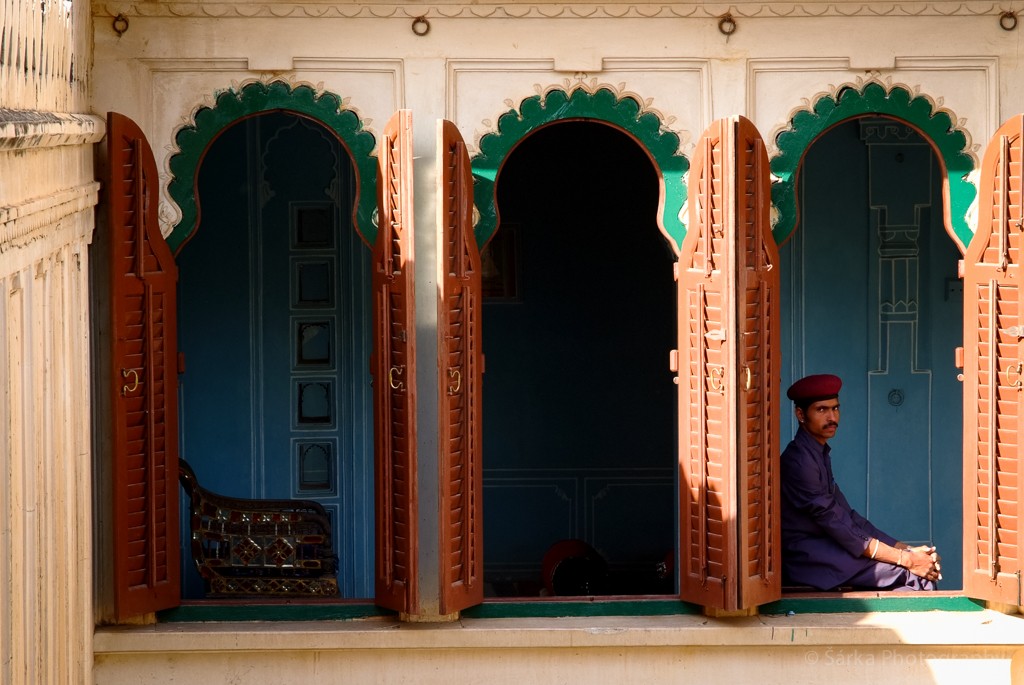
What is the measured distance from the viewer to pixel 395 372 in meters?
6.71

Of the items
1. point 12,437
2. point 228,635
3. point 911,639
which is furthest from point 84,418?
point 911,639

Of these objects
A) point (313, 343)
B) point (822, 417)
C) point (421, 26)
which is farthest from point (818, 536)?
point (313, 343)

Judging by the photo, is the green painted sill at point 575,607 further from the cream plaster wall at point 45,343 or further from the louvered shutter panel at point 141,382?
the cream plaster wall at point 45,343

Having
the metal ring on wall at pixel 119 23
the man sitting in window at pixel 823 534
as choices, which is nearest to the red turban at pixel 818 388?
the man sitting in window at pixel 823 534

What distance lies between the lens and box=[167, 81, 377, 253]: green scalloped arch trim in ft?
22.1

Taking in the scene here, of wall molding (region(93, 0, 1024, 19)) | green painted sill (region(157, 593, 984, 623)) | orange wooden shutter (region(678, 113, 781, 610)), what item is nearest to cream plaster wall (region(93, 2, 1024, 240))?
wall molding (region(93, 0, 1024, 19))

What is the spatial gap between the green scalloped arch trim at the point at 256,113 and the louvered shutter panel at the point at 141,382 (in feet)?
0.40

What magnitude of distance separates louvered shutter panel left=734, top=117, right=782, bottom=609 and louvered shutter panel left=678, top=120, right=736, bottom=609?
0.16 feet

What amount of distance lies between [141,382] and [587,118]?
212 cm

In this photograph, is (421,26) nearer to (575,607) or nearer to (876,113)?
(876,113)

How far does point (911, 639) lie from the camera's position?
6875 mm

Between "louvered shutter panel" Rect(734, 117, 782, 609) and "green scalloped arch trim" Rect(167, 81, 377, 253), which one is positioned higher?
"green scalloped arch trim" Rect(167, 81, 377, 253)

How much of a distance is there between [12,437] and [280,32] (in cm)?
250

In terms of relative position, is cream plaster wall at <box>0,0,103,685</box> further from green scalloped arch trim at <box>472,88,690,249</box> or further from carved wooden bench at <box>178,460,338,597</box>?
green scalloped arch trim at <box>472,88,690,249</box>
